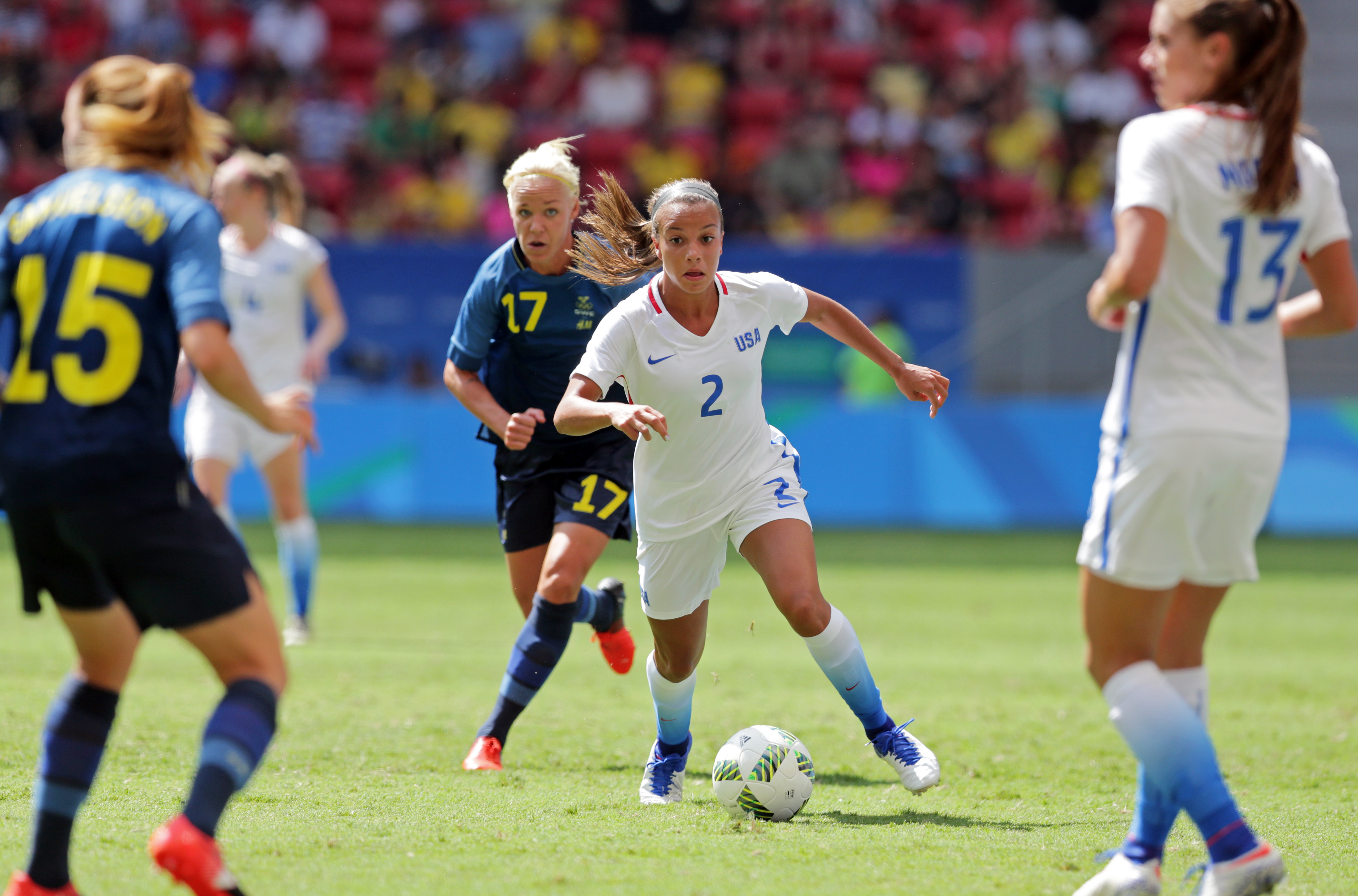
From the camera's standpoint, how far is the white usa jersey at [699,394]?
5047mm

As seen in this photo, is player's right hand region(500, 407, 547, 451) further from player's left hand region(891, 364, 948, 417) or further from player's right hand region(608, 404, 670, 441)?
player's left hand region(891, 364, 948, 417)

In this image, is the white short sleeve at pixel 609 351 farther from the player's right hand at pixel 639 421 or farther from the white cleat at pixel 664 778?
the white cleat at pixel 664 778

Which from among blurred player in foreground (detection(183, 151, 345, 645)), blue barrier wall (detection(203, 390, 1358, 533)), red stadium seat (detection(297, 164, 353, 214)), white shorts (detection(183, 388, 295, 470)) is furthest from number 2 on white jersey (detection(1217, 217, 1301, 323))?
red stadium seat (detection(297, 164, 353, 214))

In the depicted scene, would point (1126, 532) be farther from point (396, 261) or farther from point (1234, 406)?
point (396, 261)

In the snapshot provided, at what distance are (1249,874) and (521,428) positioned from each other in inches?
113

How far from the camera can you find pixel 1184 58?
354cm

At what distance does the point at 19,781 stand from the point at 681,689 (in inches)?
92.3

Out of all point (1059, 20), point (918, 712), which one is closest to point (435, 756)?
point (918, 712)

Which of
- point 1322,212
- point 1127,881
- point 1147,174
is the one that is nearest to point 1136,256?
point 1147,174

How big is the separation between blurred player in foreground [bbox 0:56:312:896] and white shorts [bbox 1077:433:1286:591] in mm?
2024

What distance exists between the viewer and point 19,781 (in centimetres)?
517

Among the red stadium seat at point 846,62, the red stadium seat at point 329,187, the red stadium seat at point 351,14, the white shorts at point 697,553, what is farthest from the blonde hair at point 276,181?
the red stadium seat at point 846,62

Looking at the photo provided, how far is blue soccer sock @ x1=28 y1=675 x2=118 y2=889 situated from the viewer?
351 centimetres

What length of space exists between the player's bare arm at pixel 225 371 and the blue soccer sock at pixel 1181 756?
214 centimetres
